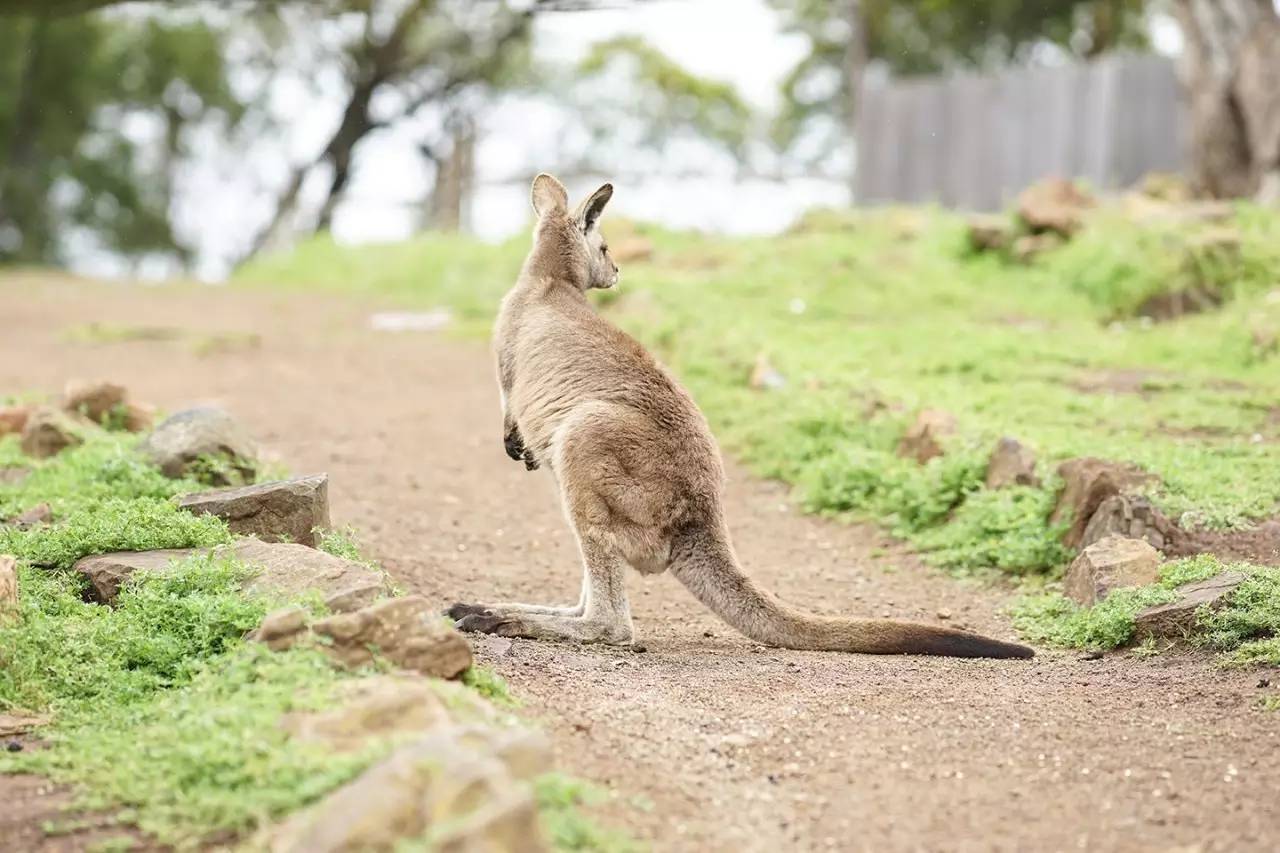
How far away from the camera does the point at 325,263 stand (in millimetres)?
18172

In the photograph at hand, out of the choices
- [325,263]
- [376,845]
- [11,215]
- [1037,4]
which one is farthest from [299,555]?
[11,215]

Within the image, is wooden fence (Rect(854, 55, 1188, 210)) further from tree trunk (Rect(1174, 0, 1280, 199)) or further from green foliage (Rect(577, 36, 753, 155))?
green foliage (Rect(577, 36, 753, 155))

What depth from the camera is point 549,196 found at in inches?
283

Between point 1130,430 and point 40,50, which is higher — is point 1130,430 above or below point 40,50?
below

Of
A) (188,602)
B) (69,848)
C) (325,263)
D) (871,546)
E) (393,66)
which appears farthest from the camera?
(393,66)

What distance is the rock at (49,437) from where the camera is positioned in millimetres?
8039

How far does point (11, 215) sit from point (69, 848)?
23.4m

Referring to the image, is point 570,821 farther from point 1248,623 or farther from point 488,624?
point 1248,623

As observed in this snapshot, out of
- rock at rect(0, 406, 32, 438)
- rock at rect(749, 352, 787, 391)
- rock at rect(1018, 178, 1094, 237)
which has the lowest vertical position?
rock at rect(0, 406, 32, 438)

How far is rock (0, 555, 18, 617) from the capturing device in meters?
4.94

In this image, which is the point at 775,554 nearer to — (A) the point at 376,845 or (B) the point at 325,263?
(A) the point at 376,845

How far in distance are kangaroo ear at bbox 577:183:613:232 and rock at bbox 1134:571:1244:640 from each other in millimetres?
2972

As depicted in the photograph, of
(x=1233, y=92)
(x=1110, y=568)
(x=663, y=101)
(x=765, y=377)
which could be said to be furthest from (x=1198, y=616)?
(x=663, y=101)

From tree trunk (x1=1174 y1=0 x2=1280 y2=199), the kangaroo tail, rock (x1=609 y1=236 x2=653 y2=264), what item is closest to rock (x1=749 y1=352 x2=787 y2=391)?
rock (x1=609 y1=236 x2=653 y2=264)
